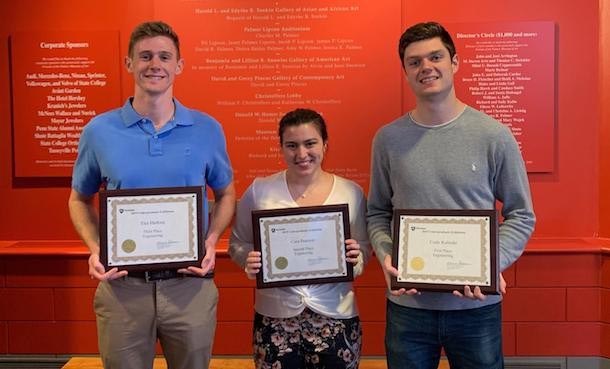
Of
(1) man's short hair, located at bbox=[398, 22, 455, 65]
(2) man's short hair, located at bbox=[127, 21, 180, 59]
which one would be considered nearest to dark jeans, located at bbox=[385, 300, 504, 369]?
(1) man's short hair, located at bbox=[398, 22, 455, 65]

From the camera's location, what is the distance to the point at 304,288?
1.86 metres

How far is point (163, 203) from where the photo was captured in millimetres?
1746

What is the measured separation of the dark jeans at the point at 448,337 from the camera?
178cm

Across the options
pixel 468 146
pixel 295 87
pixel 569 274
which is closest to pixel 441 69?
pixel 468 146

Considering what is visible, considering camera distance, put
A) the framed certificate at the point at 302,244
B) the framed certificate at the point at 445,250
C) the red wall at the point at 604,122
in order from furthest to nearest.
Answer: the red wall at the point at 604,122
the framed certificate at the point at 302,244
the framed certificate at the point at 445,250

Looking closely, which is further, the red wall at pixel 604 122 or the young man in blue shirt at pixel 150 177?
the red wall at pixel 604 122

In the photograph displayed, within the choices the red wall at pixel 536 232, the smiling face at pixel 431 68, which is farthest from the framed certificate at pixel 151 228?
the red wall at pixel 536 232

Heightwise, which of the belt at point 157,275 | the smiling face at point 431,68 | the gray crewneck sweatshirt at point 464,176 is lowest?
the belt at point 157,275

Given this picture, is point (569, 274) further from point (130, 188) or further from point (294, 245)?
point (130, 188)

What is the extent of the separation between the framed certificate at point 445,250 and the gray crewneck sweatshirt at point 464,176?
0.07 m

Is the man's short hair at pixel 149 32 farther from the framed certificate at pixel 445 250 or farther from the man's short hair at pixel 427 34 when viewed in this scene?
the framed certificate at pixel 445 250

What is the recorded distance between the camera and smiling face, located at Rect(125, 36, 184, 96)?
5.81 ft

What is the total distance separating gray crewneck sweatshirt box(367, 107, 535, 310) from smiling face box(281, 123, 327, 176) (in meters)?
0.26

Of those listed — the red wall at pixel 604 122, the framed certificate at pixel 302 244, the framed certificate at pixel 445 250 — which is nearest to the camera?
the framed certificate at pixel 445 250
